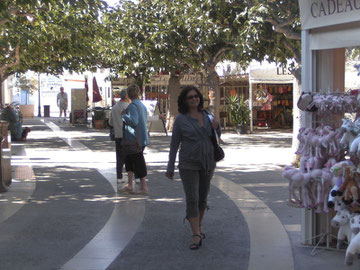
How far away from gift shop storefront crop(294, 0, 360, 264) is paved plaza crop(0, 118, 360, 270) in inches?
14.5

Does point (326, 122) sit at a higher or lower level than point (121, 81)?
lower

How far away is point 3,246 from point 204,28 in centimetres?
1243

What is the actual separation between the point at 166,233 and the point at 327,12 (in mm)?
3101

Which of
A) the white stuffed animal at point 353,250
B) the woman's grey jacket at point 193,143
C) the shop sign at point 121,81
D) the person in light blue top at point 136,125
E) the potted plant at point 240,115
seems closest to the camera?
the white stuffed animal at point 353,250

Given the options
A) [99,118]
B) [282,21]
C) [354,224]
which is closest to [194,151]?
[354,224]

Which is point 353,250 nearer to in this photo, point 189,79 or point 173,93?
point 173,93

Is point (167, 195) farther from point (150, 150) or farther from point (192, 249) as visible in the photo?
point (150, 150)

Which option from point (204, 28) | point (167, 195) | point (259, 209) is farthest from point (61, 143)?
point (259, 209)

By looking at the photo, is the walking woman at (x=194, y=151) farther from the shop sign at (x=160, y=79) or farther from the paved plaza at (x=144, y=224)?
the shop sign at (x=160, y=79)

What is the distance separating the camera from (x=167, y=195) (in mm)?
10023

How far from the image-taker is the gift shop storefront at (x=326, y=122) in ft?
18.9

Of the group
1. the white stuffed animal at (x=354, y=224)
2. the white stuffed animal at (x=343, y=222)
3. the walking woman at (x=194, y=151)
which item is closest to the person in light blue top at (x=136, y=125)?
the walking woman at (x=194, y=151)

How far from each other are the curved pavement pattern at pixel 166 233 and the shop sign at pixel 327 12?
7.75ft

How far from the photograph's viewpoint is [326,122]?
645 centimetres
